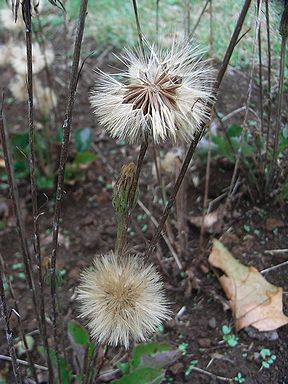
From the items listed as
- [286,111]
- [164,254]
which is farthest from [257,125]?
[164,254]

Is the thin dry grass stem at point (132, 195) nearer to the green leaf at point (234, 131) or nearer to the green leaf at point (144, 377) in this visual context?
the green leaf at point (144, 377)

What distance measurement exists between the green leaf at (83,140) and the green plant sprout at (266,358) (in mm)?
839

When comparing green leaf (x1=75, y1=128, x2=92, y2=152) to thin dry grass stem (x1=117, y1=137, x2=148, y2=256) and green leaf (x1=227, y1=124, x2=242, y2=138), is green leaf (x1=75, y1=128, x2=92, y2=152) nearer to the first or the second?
green leaf (x1=227, y1=124, x2=242, y2=138)

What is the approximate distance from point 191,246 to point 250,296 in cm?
26

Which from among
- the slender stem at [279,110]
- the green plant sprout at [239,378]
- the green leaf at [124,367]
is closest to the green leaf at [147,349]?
the green leaf at [124,367]

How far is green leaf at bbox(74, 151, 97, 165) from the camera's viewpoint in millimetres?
1812

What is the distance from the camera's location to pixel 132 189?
2.68ft

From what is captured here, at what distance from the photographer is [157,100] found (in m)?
0.75

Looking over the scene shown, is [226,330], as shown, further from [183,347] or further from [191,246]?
[191,246]

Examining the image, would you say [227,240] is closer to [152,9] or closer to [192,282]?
[192,282]

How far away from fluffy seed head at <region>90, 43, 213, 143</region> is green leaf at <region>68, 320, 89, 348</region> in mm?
543

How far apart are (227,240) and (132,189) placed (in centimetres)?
73

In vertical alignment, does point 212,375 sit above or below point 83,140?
below

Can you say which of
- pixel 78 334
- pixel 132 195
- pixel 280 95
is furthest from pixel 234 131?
pixel 132 195
